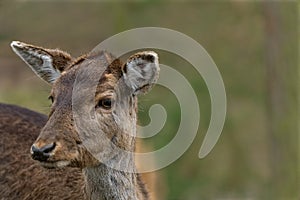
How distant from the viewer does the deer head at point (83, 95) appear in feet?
26.0

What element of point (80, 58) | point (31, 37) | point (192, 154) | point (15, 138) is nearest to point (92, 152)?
point (80, 58)

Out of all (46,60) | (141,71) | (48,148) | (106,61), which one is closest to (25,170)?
(46,60)

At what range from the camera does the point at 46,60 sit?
8852 millimetres

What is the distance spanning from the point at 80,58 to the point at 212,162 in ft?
37.3

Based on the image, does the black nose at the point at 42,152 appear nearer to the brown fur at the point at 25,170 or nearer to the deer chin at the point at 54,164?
the deer chin at the point at 54,164

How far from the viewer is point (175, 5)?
2208 centimetres

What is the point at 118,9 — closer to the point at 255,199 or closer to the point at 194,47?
the point at 194,47

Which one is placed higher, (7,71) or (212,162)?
(7,71)

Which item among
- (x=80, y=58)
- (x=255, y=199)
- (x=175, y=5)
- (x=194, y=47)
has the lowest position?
(x=255, y=199)

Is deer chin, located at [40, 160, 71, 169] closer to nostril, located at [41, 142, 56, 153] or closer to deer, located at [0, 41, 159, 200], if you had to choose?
deer, located at [0, 41, 159, 200]

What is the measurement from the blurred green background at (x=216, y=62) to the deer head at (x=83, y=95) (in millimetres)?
7536

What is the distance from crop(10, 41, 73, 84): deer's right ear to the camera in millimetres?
8844

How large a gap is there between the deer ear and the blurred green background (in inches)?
297

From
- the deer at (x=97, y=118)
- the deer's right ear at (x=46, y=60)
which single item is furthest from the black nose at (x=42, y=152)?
the deer's right ear at (x=46, y=60)
